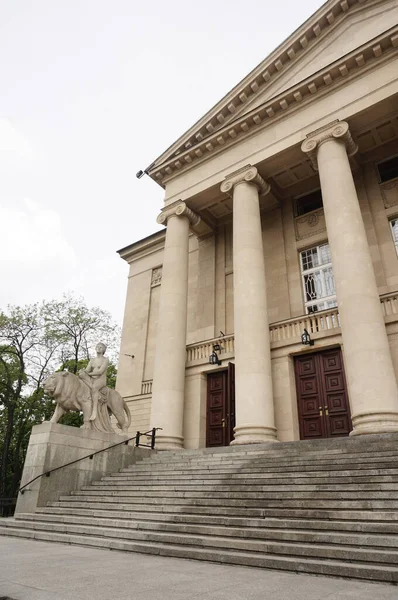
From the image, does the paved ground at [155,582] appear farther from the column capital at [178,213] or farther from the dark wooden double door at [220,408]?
the column capital at [178,213]

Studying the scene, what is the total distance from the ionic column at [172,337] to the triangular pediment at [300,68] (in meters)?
3.41

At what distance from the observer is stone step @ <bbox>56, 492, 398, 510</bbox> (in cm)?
624

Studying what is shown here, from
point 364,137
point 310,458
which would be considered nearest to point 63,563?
point 310,458

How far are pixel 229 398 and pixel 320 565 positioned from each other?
11855mm

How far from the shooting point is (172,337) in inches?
655

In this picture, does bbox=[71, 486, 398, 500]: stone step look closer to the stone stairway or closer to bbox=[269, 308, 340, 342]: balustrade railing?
the stone stairway

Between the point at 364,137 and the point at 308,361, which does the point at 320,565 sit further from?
the point at 364,137

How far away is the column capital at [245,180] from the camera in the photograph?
56.3 ft

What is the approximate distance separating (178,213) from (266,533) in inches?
610

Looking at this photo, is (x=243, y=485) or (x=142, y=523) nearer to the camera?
(x=142, y=523)

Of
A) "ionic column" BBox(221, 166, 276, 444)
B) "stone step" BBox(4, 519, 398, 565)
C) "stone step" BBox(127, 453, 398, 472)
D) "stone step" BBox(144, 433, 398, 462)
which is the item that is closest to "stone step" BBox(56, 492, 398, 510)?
"stone step" BBox(4, 519, 398, 565)

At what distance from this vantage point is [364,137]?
16.7 meters

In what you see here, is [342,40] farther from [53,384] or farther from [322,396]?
[53,384]

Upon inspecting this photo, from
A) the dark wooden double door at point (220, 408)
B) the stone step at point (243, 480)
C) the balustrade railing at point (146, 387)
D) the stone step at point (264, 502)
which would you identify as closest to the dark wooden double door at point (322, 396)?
the dark wooden double door at point (220, 408)
